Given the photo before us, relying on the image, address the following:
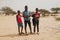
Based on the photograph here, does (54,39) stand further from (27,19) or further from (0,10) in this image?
(0,10)

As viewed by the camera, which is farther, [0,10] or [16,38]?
[0,10]

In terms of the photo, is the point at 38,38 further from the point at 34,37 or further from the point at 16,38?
the point at 16,38

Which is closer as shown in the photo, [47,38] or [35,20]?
[47,38]

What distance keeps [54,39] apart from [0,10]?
41612 millimetres

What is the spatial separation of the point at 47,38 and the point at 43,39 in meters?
0.43

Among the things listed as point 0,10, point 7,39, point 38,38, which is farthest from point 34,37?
point 0,10

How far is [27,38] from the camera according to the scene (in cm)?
1205

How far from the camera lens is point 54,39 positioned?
1191 centimetres

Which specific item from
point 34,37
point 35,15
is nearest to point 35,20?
point 35,15

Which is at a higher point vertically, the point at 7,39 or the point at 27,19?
the point at 27,19

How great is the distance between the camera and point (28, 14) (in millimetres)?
13211

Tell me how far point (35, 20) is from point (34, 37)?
4.92 ft

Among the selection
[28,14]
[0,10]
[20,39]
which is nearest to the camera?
[20,39]

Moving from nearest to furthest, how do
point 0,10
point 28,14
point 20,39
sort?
point 20,39 → point 28,14 → point 0,10
